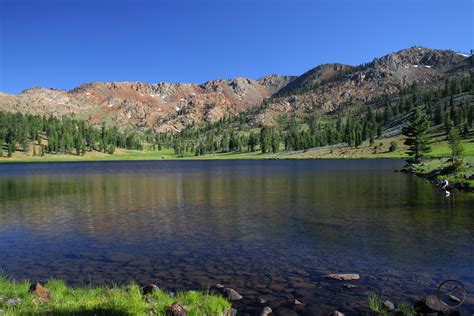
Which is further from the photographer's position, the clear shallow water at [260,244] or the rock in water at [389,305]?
the clear shallow water at [260,244]

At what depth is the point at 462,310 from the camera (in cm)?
1712

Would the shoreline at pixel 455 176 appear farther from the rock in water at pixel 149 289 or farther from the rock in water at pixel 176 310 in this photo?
the rock in water at pixel 176 310

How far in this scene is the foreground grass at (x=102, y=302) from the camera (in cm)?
1516

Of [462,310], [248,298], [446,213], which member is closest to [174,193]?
[446,213]

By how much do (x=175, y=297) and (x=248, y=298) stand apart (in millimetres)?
3691

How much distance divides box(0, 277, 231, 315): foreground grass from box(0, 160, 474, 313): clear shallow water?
234 centimetres

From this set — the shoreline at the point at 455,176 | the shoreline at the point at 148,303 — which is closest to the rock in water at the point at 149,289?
the shoreline at the point at 148,303

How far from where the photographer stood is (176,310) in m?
15.7

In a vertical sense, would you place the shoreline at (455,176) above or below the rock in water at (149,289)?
above

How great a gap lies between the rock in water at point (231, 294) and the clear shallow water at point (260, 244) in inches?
22.8

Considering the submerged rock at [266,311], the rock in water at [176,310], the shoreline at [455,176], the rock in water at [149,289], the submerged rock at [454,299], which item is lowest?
the submerged rock at [266,311]

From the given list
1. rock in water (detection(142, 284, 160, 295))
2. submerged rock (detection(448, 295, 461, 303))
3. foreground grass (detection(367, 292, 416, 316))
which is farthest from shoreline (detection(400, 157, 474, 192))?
rock in water (detection(142, 284, 160, 295))

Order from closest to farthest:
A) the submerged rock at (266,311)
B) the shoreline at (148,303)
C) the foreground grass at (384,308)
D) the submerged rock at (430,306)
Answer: the shoreline at (148,303) < the submerged rock at (430,306) < the foreground grass at (384,308) < the submerged rock at (266,311)

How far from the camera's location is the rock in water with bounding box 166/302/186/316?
15547 mm
